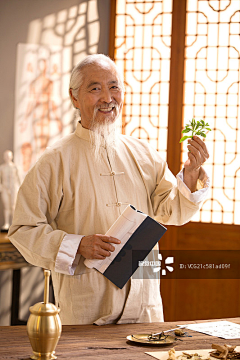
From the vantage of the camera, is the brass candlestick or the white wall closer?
the brass candlestick

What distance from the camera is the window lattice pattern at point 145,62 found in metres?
4.30

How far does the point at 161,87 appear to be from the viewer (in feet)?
14.2

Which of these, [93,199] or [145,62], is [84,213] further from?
[145,62]

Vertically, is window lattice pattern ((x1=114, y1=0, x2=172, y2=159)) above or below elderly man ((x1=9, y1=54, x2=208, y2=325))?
above

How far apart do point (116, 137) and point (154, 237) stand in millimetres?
674

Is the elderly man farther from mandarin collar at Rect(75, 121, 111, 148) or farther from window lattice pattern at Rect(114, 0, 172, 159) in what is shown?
window lattice pattern at Rect(114, 0, 172, 159)

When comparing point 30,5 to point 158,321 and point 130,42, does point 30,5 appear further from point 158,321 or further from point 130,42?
point 158,321

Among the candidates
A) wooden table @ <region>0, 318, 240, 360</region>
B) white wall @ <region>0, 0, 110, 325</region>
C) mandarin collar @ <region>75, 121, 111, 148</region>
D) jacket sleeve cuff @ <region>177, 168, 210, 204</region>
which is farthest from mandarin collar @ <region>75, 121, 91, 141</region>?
white wall @ <region>0, 0, 110, 325</region>

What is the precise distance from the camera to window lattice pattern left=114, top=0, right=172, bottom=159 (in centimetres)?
430

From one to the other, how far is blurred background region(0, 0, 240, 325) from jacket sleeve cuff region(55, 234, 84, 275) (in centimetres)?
227

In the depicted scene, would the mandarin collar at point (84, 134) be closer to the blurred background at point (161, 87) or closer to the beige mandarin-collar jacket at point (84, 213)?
the beige mandarin-collar jacket at point (84, 213)

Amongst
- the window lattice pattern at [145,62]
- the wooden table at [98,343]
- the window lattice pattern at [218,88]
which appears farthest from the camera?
the window lattice pattern at [145,62]

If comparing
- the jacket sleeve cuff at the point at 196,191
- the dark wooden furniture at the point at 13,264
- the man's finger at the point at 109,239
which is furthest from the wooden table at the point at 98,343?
the dark wooden furniture at the point at 13,264

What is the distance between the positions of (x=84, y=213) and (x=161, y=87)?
2.47 metres
